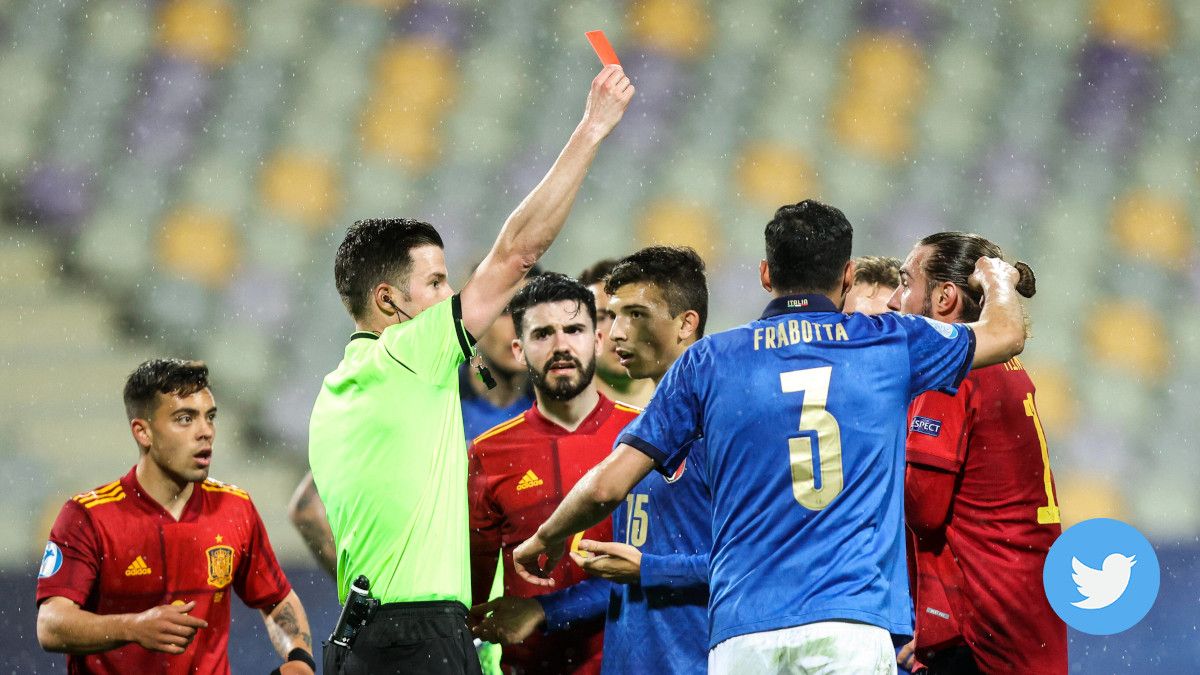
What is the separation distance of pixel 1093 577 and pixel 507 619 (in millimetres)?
1998

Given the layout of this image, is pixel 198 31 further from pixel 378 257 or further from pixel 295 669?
pixel 378 257

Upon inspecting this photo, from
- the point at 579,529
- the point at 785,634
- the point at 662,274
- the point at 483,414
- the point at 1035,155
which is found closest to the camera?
the point at 785,634

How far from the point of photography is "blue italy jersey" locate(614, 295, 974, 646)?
106 inches

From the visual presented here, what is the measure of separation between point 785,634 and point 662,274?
1622mm

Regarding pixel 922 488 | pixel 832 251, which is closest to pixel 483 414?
pixel 922 488

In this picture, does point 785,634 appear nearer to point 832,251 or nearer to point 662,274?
point 832,251

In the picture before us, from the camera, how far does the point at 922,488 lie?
3.50 metres

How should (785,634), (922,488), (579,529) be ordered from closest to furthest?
(785,634)
(579,529)
(922,488)

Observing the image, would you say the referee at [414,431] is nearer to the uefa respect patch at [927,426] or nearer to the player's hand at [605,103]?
the player's hand at [605,103]

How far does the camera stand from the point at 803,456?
273 cm

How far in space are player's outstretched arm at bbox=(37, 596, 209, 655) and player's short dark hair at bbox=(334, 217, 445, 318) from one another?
1.19 meters

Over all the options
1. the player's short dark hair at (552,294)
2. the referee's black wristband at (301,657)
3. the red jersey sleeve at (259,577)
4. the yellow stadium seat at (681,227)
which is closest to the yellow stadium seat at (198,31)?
the yellow stadium seat at (681,227)

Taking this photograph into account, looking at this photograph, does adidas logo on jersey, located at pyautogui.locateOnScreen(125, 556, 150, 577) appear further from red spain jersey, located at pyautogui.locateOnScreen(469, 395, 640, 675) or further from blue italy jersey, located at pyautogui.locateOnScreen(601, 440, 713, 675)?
blue italy jersey, located at pyautogui.locateOnScreen(601, 440, 713, 675)

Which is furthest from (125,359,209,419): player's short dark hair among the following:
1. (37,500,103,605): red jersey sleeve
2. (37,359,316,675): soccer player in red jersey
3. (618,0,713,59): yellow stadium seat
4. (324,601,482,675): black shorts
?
(618,0,713,59): yellow stadium seat
